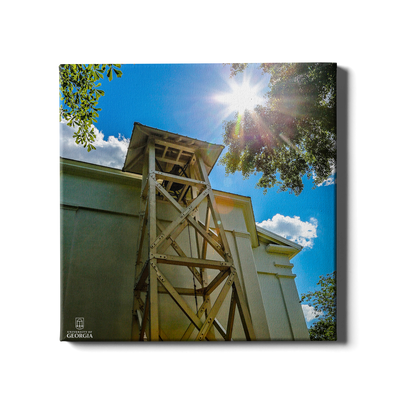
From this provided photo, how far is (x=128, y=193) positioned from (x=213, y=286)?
304 cm

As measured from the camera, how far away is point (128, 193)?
6145mm

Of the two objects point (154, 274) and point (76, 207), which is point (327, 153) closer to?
point (154, 274)

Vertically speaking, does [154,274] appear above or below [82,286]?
below

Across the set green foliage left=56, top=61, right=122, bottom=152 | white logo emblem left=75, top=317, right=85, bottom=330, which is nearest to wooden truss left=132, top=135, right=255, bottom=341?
white logo emblem left=75, top=317, right=85, bottom=330

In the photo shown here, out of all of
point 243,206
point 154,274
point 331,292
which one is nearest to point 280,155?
point 243,206

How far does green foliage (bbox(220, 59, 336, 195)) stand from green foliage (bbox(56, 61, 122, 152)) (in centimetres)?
208

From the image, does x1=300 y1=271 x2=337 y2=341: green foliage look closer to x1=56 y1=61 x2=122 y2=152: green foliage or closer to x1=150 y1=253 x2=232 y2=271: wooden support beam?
x1=150 y1=253 x2=232 y2=271: wooden support beam

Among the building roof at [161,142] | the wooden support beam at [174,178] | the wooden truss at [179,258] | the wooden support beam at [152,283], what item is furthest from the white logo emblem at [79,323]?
the building roof at [161,142]

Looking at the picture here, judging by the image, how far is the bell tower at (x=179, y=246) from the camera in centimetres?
368

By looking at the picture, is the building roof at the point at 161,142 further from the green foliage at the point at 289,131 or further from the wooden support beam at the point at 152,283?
the wooden support beam at the point at 152,283

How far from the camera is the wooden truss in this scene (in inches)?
140

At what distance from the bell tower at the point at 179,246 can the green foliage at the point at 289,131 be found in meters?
0.91
